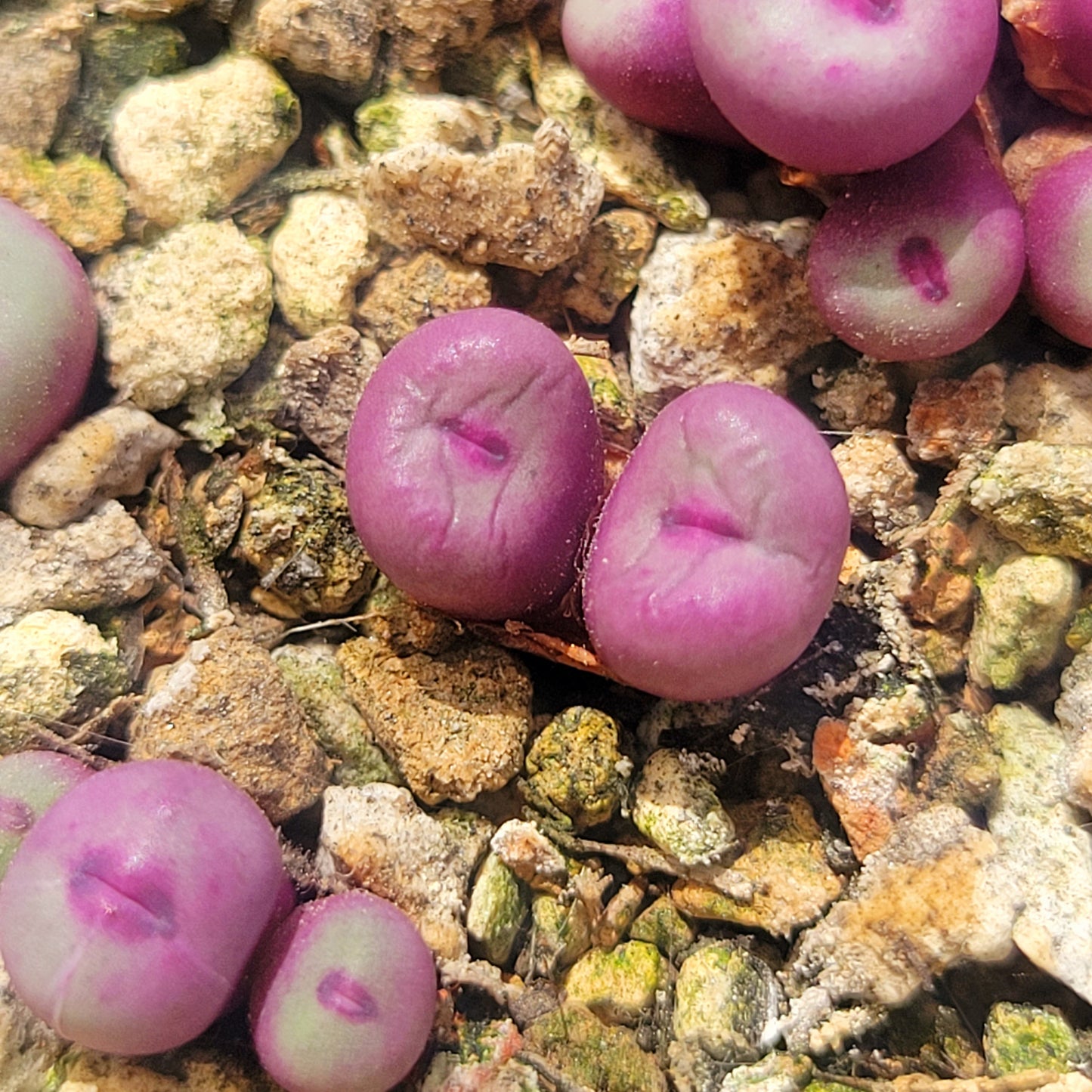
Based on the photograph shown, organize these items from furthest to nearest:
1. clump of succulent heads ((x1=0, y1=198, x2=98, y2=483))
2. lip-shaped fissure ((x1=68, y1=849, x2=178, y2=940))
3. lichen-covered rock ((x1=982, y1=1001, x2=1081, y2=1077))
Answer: clump of succulent heads ((x1=0, y1=198, x2=98, y2=483)), lichen-covered rock ((x1=982, y1=1001, x2=1081, y2=1077)), lip-shaped fissure ((x1=68, y1=849, x2=178, y2=940))

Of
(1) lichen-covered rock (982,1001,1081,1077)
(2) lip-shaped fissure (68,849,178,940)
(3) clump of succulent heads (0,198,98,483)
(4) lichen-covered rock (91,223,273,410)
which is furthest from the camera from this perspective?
(4) lichen-covered rock (91,223,273,410)

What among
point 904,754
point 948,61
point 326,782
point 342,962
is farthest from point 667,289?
point 342,962

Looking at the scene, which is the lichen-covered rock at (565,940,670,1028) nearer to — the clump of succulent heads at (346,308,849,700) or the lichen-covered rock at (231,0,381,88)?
the clump of succulent heads at (346,308,849,700)

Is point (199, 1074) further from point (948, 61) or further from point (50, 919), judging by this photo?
point (948, 61)

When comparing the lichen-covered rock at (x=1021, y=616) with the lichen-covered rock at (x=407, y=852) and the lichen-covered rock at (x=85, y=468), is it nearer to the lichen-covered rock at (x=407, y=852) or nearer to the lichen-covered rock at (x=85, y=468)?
the lichen-covered rock at (x=407, y=852)

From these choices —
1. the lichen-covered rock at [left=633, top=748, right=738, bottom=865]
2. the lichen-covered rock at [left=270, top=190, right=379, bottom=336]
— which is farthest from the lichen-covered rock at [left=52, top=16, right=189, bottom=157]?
the lichen-covered rock at [left=633, top=748, right=738, bottom=865]

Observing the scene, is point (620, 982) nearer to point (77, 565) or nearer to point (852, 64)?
point (77, 565)

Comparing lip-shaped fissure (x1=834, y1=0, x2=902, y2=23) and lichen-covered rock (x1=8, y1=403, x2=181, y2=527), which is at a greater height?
lip-shaped fissure (x1=834, y1=0, x2=902, y2=23)
